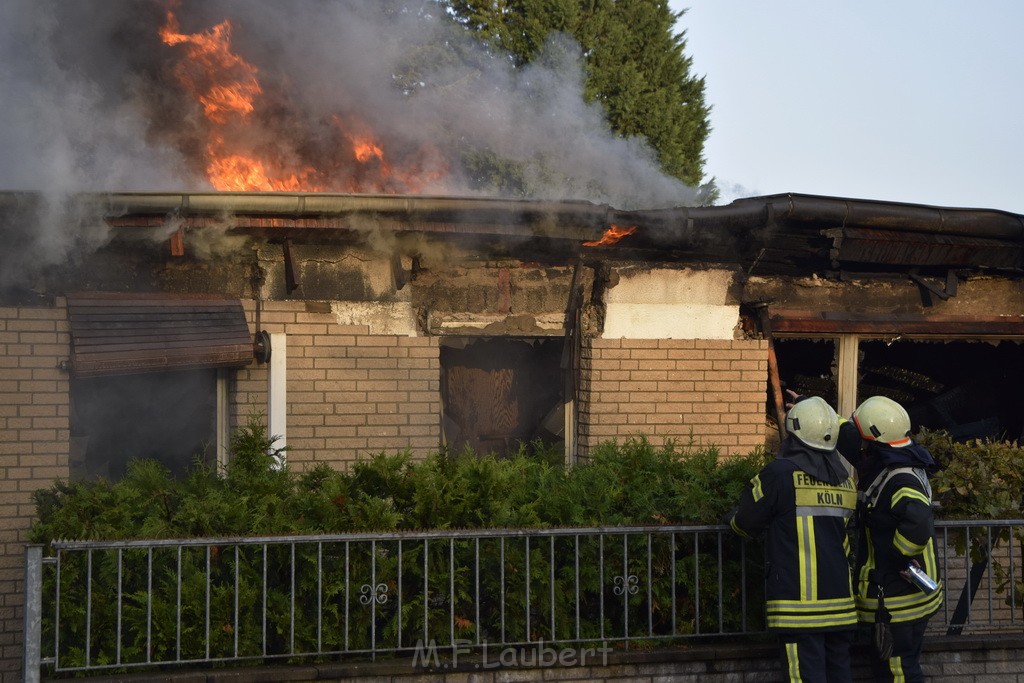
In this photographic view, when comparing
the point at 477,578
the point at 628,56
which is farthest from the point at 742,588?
the point at 628,56

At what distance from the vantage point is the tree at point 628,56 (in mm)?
19281

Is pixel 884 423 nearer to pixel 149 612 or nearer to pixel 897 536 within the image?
pixel 897 536

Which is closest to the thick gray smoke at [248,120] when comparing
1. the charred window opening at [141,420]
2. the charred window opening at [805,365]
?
the charred window opening at [141,420]

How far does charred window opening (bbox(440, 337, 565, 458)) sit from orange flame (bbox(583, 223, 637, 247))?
1.12 metres

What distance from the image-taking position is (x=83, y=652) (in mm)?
5355

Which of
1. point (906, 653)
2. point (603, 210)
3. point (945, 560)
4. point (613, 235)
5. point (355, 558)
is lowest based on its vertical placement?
point (906, 653)

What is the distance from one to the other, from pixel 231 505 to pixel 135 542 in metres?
0.54

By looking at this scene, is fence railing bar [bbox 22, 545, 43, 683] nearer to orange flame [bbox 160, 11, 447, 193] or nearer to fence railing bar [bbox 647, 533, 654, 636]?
fence railing bar [bbox 647, 533, 654, 636]

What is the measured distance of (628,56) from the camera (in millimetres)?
21500

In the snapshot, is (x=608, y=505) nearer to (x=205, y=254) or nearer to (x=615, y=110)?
(x=205, y=254)

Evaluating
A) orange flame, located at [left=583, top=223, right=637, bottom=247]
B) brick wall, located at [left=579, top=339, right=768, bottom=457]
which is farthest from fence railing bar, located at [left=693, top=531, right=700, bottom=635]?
orange flame, located at [left=583, top=223, right=637, bottom=247]

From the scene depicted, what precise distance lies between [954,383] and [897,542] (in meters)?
5.43

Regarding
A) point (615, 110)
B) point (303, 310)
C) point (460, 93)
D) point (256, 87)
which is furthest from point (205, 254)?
point (615, 110)

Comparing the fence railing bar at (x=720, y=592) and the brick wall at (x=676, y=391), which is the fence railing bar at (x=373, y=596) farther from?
the brick wall at (x=676, y=391)
